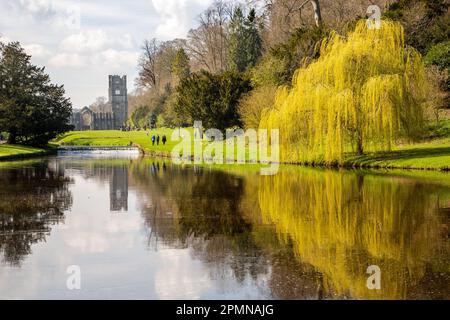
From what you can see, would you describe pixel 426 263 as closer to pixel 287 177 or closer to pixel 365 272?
pixel 365 272

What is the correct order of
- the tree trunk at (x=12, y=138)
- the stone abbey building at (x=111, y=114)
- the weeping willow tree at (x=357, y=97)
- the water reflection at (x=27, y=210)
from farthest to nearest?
the stone abbey building at (x=111, y=114) < the tree trunk at (x=12, y=138) < the weeping willow tree at (x=357, y=97) < the water reflection at (x=27, y=210)

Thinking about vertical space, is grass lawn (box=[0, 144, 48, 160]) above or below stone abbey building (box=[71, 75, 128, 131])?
below

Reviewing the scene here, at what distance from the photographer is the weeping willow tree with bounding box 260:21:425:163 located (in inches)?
1217

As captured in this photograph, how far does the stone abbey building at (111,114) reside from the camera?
172 meters

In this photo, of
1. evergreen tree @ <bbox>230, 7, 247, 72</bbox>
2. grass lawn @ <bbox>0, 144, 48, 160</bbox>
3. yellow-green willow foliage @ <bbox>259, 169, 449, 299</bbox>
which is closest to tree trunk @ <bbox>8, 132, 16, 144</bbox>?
grass lawn @ <bbox>0, 144, 48, 160</bbox>

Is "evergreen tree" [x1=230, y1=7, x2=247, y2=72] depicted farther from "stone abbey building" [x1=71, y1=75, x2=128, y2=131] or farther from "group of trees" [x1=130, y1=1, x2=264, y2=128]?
"stone abbey building" [x1=71, y1=75, x2=128, y2=131]

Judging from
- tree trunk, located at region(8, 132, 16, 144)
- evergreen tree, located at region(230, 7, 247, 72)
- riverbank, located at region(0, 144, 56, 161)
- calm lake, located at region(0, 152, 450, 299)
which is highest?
evergreen tree, located at region(230, 7, 247, 72)

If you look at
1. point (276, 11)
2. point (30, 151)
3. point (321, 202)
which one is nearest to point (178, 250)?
point (321, 202)

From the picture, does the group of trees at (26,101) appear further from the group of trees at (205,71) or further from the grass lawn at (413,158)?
the grass lawn at (413,158)

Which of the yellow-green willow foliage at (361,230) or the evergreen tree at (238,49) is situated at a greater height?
the evergreen tree at (238,49)

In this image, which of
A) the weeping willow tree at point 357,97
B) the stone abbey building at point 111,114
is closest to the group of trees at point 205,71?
the weeping willow tree at point 357,97

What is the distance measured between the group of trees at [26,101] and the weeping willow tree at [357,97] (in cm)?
3451

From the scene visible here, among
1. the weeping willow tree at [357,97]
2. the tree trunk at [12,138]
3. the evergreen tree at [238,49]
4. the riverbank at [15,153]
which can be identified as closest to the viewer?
the weeping willow tree at [357,97]

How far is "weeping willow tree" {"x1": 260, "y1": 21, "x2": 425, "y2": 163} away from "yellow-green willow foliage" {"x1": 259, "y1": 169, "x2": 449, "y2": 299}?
25.3ft
